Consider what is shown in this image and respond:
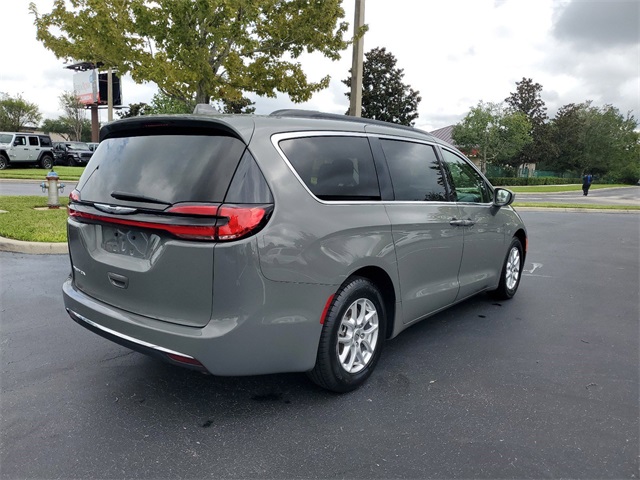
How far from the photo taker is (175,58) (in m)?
10.6

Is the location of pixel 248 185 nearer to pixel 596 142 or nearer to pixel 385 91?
pixel 385 91

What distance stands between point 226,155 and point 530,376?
2.70 metres

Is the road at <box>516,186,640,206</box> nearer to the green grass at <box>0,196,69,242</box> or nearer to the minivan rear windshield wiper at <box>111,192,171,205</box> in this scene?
the green grass at <box>0,196,69,242</box>

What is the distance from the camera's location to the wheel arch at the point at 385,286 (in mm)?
3249

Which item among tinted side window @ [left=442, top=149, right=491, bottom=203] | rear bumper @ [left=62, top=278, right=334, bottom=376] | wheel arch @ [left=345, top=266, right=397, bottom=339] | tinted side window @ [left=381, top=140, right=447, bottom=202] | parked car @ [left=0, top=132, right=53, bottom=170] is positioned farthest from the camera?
parked car @ [left=0, top=132, right=53, bottom=170]

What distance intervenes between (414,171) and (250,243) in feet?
6.11

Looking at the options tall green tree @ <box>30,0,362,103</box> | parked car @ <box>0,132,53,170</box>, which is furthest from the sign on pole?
tall green tree @ <box>30,0,362,103</box>

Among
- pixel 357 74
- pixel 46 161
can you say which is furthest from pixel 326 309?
pixel 46 161

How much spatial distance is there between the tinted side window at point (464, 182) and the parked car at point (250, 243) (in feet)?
2.74

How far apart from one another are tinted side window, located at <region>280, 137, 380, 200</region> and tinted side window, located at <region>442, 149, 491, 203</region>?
123 cm

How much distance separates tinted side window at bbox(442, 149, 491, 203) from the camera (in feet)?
14.4

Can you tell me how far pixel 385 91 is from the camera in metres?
48.8

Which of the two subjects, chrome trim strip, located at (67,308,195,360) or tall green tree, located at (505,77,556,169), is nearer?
chrome trim strip, located at (67,308,195,360)

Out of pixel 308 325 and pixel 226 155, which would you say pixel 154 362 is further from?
pixel 226 155
